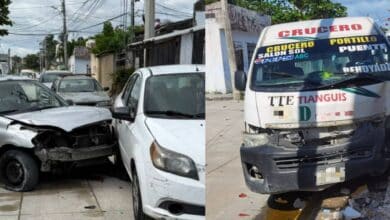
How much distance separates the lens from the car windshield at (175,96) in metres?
2.60

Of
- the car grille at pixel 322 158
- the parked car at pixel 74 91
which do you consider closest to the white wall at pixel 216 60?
the car grille at pixel 322 158

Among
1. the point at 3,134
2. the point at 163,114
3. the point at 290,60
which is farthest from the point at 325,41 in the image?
the point at 3,134

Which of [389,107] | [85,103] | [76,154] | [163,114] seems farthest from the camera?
[85,103]

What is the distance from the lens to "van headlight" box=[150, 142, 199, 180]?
2.65m

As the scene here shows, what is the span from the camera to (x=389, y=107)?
52.7 inches

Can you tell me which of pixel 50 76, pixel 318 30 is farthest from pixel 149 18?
pixel 50 76

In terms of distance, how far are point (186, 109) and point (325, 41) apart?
4.64ft

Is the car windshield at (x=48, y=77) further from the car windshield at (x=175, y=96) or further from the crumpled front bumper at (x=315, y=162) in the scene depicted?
the crumpled front bumper at (x=315, y=162)

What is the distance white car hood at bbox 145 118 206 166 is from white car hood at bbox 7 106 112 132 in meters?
2.08

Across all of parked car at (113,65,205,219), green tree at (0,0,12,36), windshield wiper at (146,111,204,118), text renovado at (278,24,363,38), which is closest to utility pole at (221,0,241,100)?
text renovado at (278,24,363,38)

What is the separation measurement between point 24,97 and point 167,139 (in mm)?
3165

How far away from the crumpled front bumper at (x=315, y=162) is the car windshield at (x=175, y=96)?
0.90 metres

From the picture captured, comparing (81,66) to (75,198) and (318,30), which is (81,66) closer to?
(75,198)

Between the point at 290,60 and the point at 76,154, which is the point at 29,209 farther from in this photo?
the point at 290,60
